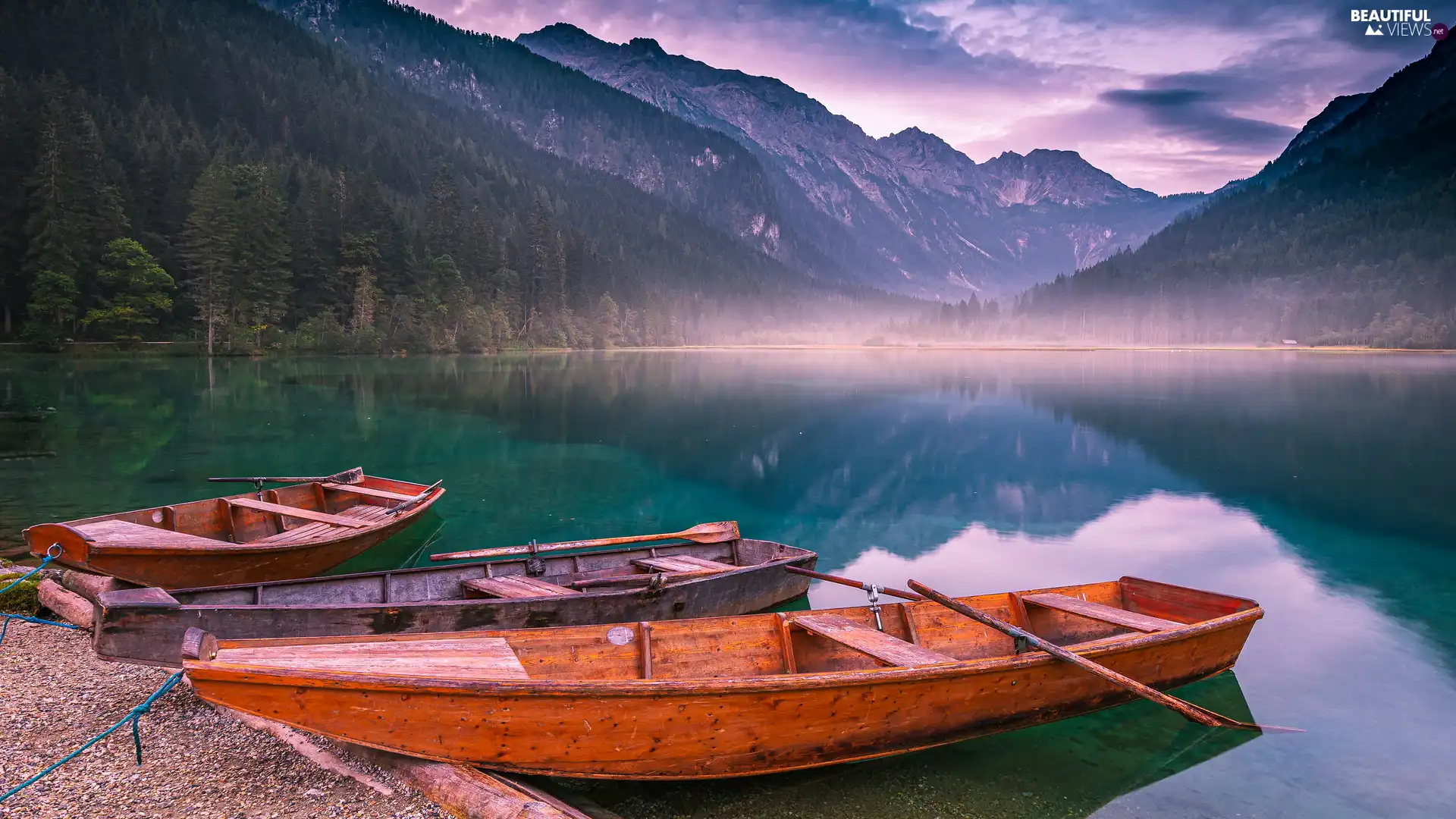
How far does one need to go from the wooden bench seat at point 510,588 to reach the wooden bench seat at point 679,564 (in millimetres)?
1757

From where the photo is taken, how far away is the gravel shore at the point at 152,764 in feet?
19.4

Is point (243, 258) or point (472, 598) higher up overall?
point (243, 258)

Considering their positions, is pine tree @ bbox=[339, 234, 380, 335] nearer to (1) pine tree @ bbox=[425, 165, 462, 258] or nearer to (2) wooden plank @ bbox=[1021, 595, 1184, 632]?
(1) pine tree @ bbox=[425, 165, 462, 258]

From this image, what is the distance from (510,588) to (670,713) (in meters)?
Result: 4.60

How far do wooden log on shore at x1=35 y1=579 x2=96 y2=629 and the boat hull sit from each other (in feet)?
18.9

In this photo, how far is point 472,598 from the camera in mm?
10703

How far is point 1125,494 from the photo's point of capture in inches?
1026

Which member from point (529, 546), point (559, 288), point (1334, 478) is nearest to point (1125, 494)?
point (1334, 478)

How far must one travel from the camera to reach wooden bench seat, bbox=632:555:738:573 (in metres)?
12.1

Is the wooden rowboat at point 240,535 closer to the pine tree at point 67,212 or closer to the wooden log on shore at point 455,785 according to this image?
the wooden log on shore at point 455,785

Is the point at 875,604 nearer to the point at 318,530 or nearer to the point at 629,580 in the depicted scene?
the point at 629,580

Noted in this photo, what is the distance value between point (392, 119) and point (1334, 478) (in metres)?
198

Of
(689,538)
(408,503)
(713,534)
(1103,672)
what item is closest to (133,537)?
(408,503)

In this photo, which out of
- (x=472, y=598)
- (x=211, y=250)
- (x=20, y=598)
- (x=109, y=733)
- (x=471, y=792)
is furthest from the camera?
(x=211, y=250)
